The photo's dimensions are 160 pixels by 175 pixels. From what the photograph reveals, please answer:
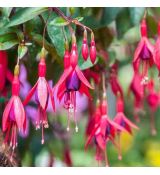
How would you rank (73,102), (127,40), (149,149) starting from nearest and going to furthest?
(73,102)
(127,40)
(149,149)

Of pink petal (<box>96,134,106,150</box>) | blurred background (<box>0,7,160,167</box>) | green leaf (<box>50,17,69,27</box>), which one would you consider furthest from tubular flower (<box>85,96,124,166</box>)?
green leaf (<box>50,17,69,27</box>)

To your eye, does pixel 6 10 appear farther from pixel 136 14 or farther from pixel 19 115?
pixel 136 14

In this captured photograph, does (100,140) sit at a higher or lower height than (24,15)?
lower

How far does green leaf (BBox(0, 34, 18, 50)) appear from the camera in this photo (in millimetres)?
1117

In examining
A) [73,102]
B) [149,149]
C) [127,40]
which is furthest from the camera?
[149,149]

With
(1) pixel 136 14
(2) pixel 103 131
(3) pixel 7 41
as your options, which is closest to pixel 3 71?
(3) pixel 7 41

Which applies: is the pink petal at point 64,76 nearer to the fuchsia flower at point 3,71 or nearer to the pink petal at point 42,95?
the pink petal at point 42,95

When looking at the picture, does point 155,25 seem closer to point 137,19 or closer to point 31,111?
point 137,19

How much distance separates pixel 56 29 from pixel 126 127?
0.31 metres

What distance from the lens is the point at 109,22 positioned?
1423mm

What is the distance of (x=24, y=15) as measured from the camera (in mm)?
1133

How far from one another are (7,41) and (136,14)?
40cm

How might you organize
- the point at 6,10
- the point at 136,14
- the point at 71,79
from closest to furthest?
the point at 71,79, the point at 6,10, the point at 136,14

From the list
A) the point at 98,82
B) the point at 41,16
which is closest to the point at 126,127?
the point at 98,82
